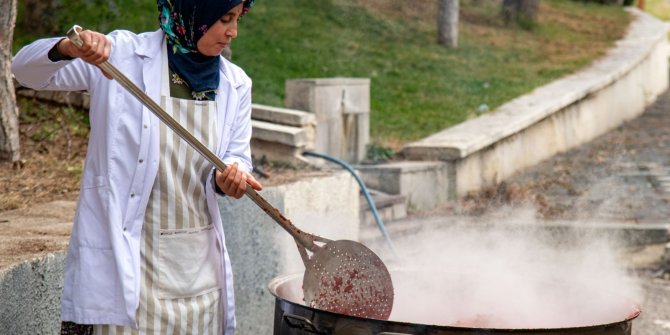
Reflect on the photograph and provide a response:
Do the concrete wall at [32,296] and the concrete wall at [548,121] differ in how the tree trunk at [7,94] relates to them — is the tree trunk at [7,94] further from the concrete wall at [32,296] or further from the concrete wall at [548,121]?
the concrete wall at [548,121]

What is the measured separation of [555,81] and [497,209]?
5.89 meters

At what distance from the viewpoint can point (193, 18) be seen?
284 cm

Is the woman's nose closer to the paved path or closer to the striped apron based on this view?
the striped apron

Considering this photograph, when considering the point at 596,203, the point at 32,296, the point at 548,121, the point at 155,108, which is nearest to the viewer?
the point at 155,108

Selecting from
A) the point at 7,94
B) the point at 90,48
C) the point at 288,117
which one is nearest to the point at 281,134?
the point at 288,117

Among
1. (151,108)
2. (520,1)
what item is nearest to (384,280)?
(151,108)

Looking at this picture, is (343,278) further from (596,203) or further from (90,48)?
(596,203)

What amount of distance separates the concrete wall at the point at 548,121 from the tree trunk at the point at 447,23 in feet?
6.83

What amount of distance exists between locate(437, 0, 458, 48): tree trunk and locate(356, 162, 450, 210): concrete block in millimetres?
6607

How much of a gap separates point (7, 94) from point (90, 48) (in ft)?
12.3

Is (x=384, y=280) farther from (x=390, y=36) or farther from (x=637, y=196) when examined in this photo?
(x=390, y=36)

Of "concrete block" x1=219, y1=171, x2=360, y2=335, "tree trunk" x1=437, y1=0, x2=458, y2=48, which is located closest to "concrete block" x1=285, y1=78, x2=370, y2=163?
"concrete block" x1=219, y1=171, x2=360, y2=335

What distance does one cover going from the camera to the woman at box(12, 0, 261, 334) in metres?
2.83

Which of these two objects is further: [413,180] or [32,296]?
[413,180]
